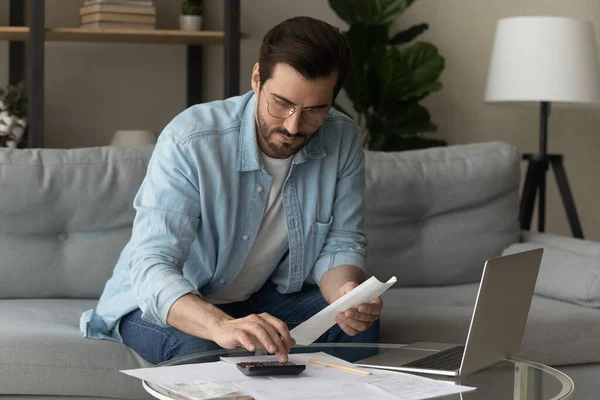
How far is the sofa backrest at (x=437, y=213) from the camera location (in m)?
2.76

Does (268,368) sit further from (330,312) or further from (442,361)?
(442,361)

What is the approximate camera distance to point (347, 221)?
2.05 meters

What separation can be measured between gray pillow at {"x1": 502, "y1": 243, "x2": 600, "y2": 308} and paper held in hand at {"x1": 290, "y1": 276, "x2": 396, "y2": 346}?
47.2 inches

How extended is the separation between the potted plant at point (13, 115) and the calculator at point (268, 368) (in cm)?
210

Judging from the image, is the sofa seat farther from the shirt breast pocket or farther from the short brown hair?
the short brown hair

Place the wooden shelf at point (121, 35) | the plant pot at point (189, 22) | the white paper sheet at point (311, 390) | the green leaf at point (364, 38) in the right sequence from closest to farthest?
the white paper sheet at point (311, 390) < the wooden shelf at point (121, 35) < the plant pot at point (189, 22) < the green leaf at point (364, 38)

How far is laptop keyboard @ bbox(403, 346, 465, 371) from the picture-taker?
60.1 inches

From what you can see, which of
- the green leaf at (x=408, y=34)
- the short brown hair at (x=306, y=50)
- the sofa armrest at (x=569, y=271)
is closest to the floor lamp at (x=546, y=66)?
the green leaf at (x=408, y=34)

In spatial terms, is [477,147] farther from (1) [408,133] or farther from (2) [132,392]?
(2) [132,392]

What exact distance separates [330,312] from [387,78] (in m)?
2.27

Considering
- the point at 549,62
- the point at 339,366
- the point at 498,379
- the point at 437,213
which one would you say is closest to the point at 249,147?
the point at 339,366

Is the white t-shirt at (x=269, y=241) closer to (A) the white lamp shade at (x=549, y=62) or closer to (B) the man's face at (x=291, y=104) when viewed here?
(B) the man's face at (x=291, y=104)

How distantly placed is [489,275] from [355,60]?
237 cm

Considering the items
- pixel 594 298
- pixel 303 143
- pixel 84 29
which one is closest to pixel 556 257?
pixel 594 298
